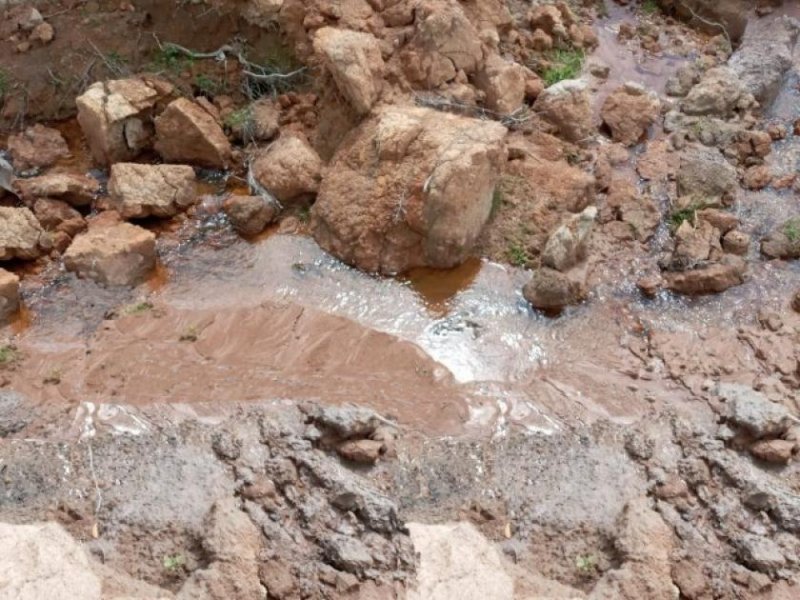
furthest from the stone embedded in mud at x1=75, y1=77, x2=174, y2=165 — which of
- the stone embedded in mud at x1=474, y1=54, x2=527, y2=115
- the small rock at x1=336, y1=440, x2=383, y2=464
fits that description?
the small rock at x1=336, y1=440, x2=383, y2=464

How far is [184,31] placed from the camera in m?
7.53

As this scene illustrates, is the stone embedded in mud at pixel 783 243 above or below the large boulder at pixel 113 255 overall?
above

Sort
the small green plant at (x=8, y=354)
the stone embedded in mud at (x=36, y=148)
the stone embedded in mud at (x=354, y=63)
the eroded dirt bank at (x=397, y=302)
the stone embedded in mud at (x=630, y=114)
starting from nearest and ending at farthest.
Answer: the eroded dirt bank at (x=397, y=302)
the small green plant at (x=8, y=354)
the stone embedded in mud at (x=354, y=63)
the stone embedded in mud at (x=36, y=148)
the stone embedded in mud at (x=630, y=114)

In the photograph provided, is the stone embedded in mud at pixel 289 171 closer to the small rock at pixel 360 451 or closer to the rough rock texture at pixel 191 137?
the rough rock texture at pixel 191 137

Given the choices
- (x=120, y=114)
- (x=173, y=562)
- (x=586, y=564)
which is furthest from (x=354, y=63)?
(x=586, y=564)

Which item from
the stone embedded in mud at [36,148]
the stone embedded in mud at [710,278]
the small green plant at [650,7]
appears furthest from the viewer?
the small green plant at [650,7]

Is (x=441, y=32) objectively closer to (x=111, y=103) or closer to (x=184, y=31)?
(x=184, y=31)

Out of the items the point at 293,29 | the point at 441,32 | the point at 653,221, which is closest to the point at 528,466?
the point at 653,221

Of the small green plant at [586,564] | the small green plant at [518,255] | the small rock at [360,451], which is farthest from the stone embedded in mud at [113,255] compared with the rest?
the small green plant at [586,564]

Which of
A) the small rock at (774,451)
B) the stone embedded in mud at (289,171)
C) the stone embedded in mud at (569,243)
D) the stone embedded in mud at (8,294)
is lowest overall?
the stone embedded in mud at (8,294)

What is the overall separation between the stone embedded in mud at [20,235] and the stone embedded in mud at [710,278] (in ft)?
17.4

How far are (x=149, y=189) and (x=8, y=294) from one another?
147 centimetres

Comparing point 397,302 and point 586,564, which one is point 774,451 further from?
point 397,302

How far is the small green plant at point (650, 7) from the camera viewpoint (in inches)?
360
